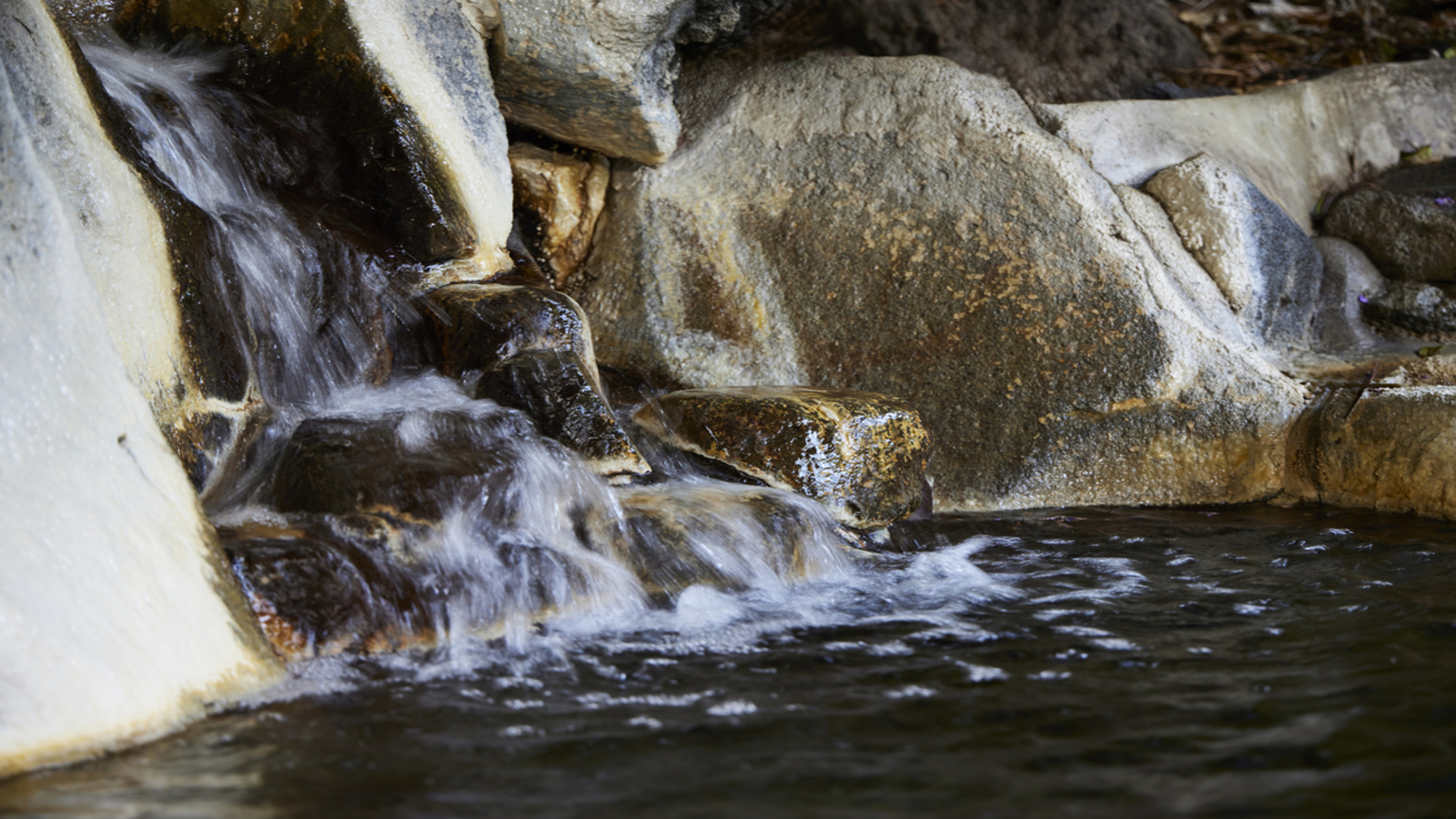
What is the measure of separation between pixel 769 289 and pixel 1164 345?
6.17 ft

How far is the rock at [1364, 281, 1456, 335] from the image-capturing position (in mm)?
5562

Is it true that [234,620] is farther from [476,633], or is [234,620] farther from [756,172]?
[756,172]

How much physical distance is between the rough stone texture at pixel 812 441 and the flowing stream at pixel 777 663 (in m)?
0.16

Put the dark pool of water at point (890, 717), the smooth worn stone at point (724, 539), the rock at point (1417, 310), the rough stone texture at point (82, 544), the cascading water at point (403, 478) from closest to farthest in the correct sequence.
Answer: the dark pool of water at point (890, 717)
the rough stone texture at point (82, 544)
the cascading water at point (403, 478)
the smooth worn stone at point (724, 539)
the rock at point (1417, 310)

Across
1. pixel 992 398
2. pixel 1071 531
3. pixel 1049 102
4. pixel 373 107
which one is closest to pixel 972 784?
pixel 1071 531

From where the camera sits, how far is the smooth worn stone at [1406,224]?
18.9 feet

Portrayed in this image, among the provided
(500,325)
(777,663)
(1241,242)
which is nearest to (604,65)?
(500,325)

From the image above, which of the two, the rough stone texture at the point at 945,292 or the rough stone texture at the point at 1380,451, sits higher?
the rough stone texture at the point at 945,292

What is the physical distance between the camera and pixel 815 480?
403 cm

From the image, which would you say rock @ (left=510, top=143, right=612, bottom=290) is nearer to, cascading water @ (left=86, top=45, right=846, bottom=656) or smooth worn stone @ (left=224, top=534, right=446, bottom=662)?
cascading water @ (left=86, top=45, right=846, bottom=656)

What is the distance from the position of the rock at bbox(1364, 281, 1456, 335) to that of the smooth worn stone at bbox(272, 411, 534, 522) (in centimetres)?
461

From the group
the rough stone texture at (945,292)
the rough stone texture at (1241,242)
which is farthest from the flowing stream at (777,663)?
the rough stone texture at (1241,242)

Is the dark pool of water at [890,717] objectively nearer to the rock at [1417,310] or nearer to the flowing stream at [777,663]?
the flowing stream at [777,663]

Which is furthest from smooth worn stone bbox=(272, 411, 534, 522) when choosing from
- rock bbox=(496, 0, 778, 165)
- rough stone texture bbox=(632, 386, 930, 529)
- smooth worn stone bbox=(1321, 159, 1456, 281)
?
smooth worn stone bbox=(1321, 159, 1456, 281)
